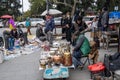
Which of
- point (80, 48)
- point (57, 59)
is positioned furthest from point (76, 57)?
point (57, 59)

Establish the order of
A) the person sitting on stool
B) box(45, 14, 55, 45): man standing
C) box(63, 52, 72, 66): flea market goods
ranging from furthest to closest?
box(45, 14, 55, 45): man standing < the person sitting on stool < box(63, 52, 72, 66): flea market goods

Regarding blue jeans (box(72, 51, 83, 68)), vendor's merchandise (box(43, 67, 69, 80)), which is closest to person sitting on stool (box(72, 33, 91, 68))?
blue jeans (box(72, 51, 83, 68))

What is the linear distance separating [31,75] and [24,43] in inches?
419

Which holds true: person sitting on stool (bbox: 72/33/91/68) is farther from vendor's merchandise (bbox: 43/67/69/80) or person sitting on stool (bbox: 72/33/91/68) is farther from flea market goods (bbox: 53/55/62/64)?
vendor's merchandise (bbox: 43/67/69/80)

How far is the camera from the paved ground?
39.3 feet

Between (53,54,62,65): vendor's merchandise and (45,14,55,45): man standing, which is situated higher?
(53,54,62,65): vendor's merchandise

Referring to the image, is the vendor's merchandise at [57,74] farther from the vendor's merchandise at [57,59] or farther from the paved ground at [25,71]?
the vendor's merchandise at [57,59]

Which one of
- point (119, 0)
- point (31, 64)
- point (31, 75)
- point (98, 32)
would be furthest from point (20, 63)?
point (119, 0)

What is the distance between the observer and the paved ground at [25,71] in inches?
472

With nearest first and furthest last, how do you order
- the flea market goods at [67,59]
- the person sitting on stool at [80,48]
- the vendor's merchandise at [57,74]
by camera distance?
the vendor's merchandise at [57,74] < the flea market goods at [67,59] < the person sitting on stool at [80,48]

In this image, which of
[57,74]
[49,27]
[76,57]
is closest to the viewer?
[57,74]

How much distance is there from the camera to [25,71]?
13.3 m

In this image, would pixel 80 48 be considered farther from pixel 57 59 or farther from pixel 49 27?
pixel 49 27

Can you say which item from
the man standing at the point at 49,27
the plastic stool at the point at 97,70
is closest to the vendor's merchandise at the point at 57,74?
the plastic stool at the point at 97,70
